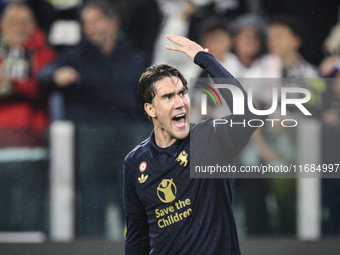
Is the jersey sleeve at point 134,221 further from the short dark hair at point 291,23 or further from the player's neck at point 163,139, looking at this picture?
the short dark hair at point 291,23

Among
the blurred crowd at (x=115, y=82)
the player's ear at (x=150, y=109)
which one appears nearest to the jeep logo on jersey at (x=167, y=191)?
the player's ear at (x=150, y=109)

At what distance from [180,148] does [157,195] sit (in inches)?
10.8

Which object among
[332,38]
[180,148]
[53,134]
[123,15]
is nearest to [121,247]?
[53,134]

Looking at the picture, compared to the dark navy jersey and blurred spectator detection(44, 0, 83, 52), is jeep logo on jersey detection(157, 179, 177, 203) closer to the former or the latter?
the dark navy jersey

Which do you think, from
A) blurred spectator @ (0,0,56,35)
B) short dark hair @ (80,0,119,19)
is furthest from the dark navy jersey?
blurred spectator @ (0,0,56,35)

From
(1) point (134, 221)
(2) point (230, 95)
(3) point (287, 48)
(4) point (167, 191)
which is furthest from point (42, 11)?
(2) point (230, 95)

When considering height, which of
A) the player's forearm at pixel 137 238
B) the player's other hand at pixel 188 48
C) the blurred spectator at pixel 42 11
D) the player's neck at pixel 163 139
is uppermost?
the blurred spectator at pixel 42 11

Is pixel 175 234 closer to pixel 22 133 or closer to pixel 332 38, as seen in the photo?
pixel 22 133

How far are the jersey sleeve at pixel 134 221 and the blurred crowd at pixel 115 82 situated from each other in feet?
5.35

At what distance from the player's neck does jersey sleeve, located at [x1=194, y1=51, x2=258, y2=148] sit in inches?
12.5

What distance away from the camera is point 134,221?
102 inches

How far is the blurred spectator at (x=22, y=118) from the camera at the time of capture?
4.31m

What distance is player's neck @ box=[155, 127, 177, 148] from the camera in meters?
2.49

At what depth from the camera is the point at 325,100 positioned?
4.29 meters
